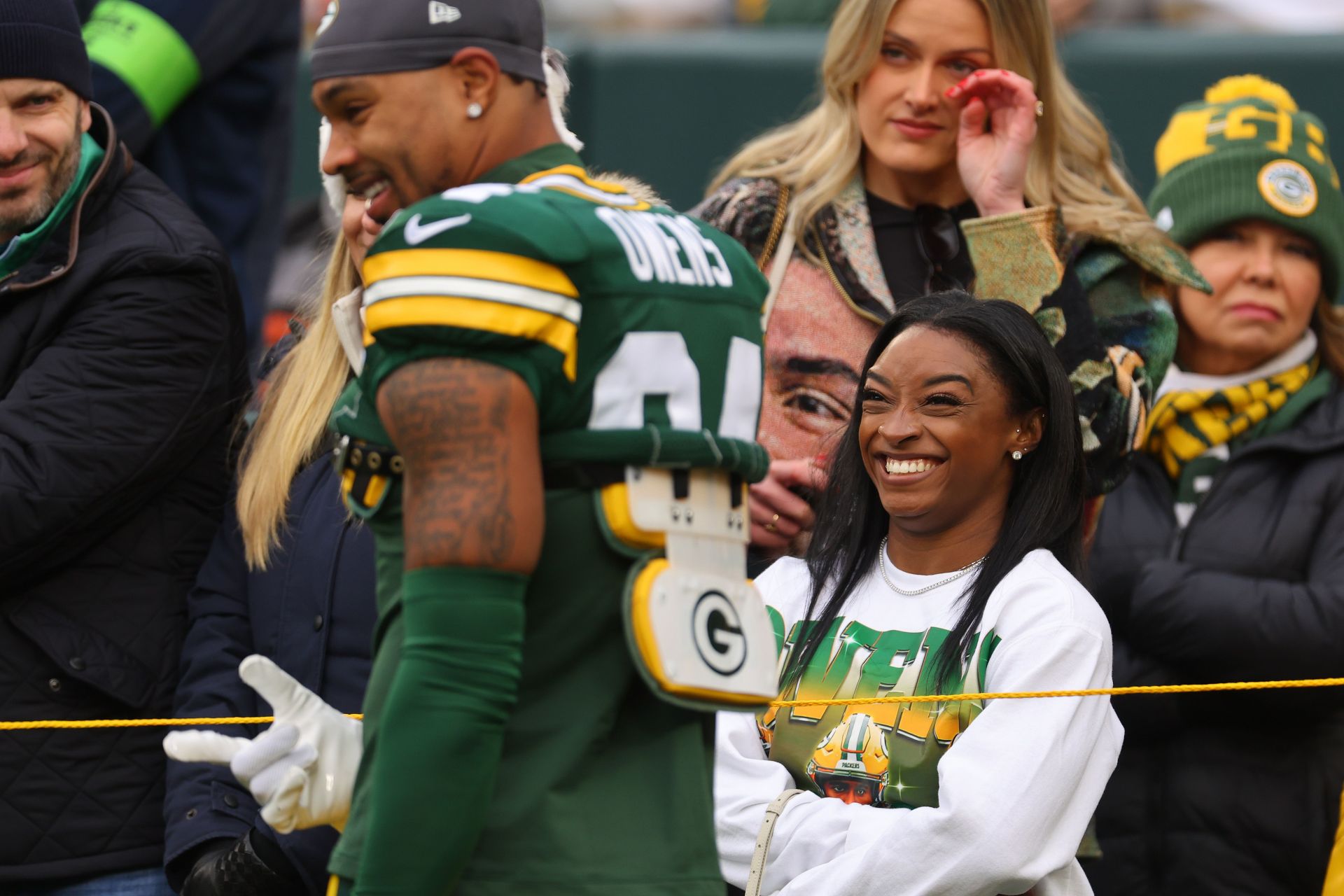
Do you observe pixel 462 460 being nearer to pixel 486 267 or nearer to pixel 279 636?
pixel 486 267

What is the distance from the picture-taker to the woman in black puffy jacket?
13.3 feet

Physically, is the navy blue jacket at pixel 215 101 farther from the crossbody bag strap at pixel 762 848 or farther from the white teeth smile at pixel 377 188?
the white teeth smile at pixel 377 188

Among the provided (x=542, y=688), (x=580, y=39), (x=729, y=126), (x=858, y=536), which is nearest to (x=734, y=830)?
(x=858, y=536)

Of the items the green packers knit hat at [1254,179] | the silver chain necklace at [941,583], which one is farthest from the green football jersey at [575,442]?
the green packers knit hat at [1254,179]

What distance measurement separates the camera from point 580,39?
816 cm

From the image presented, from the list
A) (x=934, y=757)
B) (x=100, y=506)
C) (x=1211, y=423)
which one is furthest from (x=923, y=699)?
(x=1211, y=423)

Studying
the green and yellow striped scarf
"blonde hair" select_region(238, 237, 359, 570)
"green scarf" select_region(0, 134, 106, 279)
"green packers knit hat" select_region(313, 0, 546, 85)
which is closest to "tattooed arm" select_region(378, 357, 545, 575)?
"green packers knit hat" select_region(313, 0, 546, 85)

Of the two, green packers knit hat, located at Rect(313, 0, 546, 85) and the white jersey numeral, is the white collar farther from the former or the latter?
green packers knit hat, located at Rect(313, 0, 546, 85)

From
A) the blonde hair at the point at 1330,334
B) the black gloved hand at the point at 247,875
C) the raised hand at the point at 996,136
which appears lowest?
the black gloved hand at the point at 247,875

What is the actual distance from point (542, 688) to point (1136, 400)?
189cm

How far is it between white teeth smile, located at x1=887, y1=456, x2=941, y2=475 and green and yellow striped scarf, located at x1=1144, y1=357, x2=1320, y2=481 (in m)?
1.27

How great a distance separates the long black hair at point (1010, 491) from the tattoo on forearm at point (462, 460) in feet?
3.85

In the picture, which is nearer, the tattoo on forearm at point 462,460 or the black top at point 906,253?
the tattoo on forearm at point 462,460

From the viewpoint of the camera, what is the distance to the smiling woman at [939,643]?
2.99m
